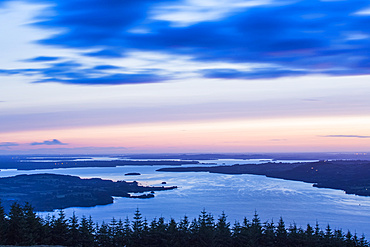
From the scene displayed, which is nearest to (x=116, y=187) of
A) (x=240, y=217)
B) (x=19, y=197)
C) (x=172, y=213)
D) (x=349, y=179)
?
(x=19, y=197)

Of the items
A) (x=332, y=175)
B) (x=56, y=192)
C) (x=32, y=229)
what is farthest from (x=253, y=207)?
(x=332, y=175)

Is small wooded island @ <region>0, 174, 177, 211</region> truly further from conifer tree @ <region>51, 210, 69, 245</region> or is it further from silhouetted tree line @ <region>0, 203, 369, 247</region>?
silhouetted tree line @ <region>0, 203, 369, 247</region>

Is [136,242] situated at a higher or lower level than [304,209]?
higher

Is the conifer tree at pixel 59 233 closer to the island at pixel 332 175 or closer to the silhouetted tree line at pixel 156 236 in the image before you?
the silhouetted tree line at pixel 156 236

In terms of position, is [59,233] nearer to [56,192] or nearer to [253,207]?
[253,207]

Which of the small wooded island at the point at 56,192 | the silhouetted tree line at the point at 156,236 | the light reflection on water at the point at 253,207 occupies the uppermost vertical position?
the silhouetted tree line at the point at 156,236

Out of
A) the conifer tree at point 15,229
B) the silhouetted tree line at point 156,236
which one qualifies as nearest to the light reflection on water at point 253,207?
the silhouetted tree line at point 156,236

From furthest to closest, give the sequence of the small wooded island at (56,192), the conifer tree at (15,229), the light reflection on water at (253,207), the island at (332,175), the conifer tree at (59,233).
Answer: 1. the island at (332,175)
2. the small wooded island at (56,192)
3. the light reflection on water at (253,207)
4. the conifer tree at (59,233)
5. the conifer tree at (15,229)

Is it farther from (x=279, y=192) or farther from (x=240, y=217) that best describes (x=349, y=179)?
(x=240, y=217)

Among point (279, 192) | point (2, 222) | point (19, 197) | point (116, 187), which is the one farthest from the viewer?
point (116, 187)
